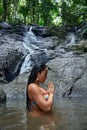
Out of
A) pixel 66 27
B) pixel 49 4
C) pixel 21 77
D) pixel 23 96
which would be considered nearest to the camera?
pixel 23 96

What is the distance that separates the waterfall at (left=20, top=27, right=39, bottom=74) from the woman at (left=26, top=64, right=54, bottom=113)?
8335 mm

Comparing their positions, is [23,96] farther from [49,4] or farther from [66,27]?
[49,4]

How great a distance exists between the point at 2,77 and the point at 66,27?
8.97 meters

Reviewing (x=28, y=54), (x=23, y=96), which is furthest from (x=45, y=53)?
(x=23, y=96)

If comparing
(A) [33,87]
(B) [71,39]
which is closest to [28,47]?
(B) [71,39]

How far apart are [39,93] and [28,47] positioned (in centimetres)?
1135

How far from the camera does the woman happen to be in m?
4.59

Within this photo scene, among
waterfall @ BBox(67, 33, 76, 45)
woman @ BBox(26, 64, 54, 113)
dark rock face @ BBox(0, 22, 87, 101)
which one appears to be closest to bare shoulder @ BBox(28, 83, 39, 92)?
woman @ BBox(26, 64, 54, 113)

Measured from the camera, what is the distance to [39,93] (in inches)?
181

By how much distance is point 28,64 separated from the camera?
542 inches

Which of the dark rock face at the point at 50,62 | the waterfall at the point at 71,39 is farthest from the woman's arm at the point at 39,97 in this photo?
the waterfall at the point at 71,39

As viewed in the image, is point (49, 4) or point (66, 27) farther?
point (49, 4)

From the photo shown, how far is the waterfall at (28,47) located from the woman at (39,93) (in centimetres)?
833

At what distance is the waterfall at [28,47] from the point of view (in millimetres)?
13540
